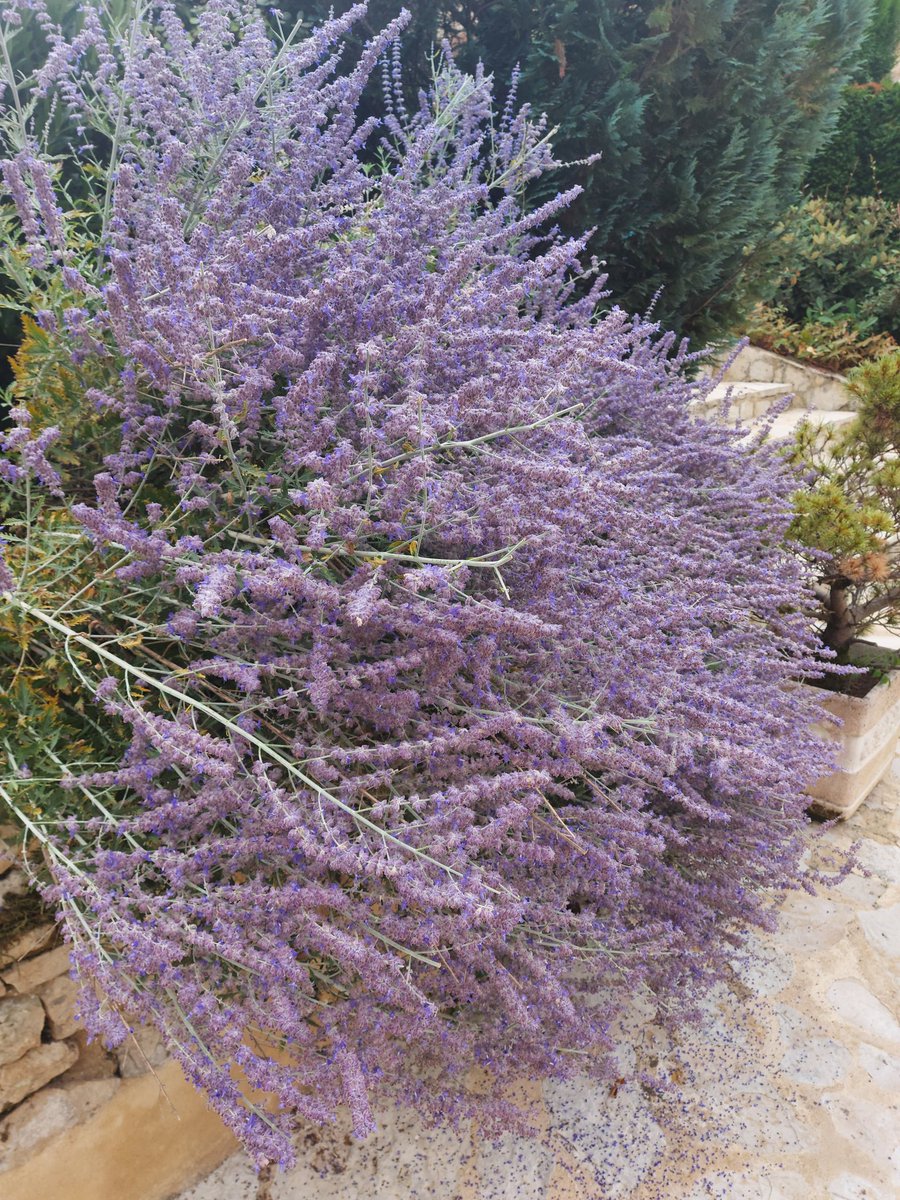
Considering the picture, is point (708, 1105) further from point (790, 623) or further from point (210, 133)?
point (210, 133)

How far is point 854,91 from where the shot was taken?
10633 mm

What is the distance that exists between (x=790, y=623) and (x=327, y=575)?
1.55 metres

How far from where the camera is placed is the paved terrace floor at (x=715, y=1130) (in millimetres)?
1885

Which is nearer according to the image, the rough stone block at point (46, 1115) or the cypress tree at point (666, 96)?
the rough stone block at point (46, 1115)

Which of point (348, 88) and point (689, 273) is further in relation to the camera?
point (689, 273)

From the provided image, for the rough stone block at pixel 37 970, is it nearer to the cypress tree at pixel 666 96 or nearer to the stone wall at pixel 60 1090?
the stone wall at pixel 60 1090

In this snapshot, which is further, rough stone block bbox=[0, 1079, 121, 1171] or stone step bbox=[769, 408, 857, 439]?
stone step bbox=[769, 408, 857, 439]

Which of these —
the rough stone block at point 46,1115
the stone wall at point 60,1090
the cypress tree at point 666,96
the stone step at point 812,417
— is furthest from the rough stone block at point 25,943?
the stone step at point 812,417

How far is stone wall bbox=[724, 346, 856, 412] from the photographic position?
27.7 ft

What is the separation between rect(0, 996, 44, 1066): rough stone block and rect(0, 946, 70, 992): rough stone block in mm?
24

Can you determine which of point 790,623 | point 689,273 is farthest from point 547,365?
point 689,273

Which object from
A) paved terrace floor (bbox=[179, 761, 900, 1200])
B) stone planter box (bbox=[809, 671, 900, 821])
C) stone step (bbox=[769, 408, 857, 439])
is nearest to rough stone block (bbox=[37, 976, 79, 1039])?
paved terrace floor (bbox=[179, 761, 900, 1200])

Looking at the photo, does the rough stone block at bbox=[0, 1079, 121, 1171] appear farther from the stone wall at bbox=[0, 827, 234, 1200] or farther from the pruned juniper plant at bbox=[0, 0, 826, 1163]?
the pruned juniper plant at bbox=[0, 0, 826, 1163]

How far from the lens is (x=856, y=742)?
3.09 m
